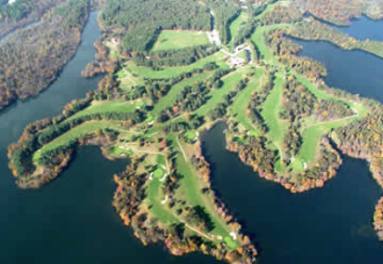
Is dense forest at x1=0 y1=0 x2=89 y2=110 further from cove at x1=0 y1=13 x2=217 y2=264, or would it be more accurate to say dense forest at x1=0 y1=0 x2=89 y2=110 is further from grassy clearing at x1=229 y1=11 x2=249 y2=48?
grassy clearing at x1=229 y1=11 x2=249 y2=48

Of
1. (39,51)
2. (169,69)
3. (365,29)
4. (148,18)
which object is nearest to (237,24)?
(148,18)

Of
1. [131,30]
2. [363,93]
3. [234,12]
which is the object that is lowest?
[363,93]

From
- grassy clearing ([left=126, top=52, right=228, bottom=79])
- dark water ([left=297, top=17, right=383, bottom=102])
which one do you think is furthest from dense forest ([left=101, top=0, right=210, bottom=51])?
dark water ([left=297, top=17, right=383, bottom=102])

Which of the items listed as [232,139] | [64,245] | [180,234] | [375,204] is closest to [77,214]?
[64,245]

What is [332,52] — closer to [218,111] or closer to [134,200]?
[218,111]

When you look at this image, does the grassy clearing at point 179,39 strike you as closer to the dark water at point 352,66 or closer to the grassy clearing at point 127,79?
the grassy clearing at point 127,79

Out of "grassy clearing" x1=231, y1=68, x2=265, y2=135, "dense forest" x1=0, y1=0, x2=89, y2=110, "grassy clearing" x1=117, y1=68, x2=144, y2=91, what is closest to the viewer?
"grassy clearing" x1=231, y1=68, x2=265, y2=135

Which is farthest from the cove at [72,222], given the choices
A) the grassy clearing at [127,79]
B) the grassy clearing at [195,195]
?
the grassy clearing at [127,79]
